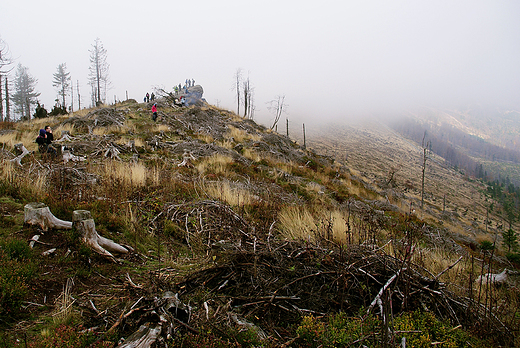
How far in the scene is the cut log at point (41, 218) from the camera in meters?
3.16

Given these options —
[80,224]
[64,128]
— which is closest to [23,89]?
[64,128]

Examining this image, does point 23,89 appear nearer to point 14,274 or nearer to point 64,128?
point 64,128

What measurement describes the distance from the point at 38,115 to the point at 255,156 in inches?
928

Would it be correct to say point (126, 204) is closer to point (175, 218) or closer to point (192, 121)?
point (175, 218)

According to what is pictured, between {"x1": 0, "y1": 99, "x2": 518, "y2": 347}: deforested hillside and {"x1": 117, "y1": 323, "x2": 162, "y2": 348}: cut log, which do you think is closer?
{"x1": 117, "y1": 323, "x2": 162, "y2": 348}: cut log

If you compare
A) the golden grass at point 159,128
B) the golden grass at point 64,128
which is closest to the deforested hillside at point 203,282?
the golden grass at point 64,128

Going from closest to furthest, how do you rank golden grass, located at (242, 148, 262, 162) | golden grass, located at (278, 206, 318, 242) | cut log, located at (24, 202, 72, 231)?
cut log, located at (24, 202, 72, 231) → golden grass, located at (278, 206, 318, 242) → golden grass, located at (242, 148, 262, 162)

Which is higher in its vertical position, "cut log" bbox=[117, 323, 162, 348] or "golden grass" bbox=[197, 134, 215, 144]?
"golden grass" bbox=[197, 134, 215, 144]

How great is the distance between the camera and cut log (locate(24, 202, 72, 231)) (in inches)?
125

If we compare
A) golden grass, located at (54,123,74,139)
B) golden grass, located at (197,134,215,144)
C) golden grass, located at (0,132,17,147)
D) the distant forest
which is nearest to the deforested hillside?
golden grass, located at (0,132,17,147)

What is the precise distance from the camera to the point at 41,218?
3.19 meters

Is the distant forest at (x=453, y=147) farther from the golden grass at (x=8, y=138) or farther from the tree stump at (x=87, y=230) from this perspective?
the tree stump at (x=87, y=230)

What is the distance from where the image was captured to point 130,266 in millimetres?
3102

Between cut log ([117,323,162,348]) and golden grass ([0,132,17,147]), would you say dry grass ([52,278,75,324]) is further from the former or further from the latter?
golden grass ([0,132,17,147])
